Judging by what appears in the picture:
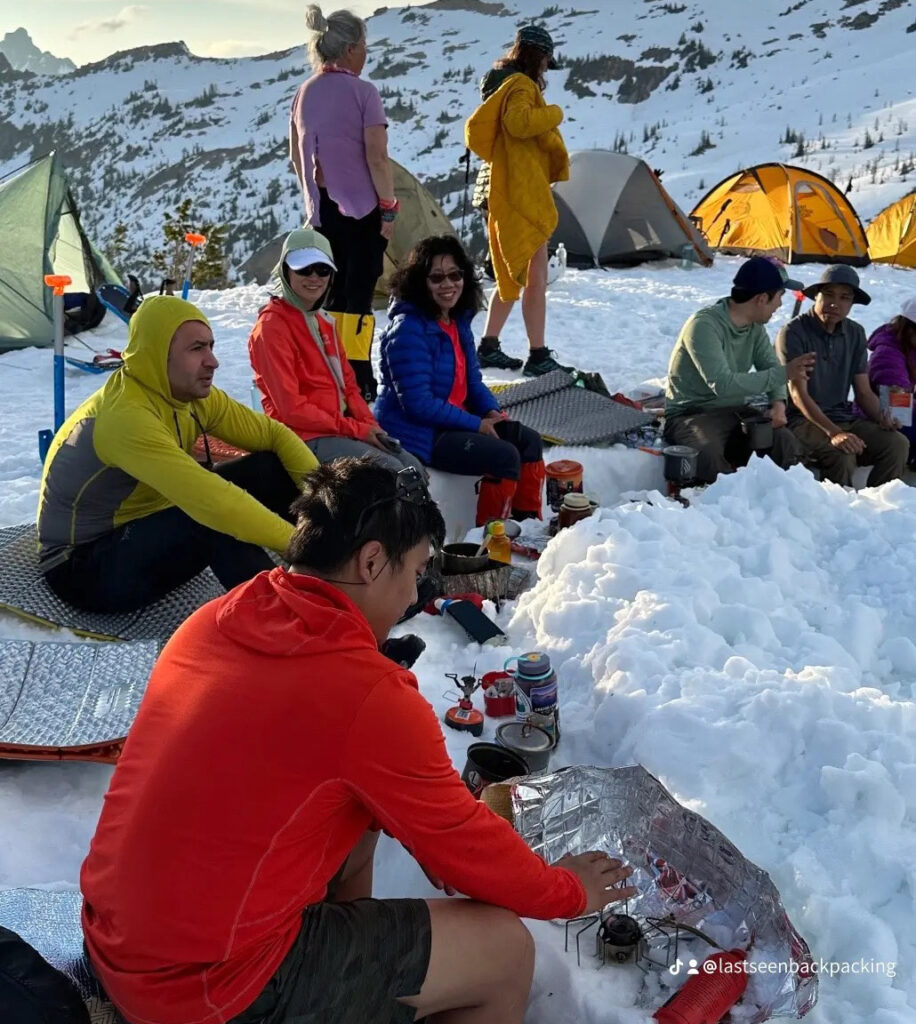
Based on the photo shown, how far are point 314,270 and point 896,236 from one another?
955cm

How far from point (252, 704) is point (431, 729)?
30 centimetres

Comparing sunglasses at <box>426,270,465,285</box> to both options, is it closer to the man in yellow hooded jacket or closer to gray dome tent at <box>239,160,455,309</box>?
the man in yellow hooded jacket

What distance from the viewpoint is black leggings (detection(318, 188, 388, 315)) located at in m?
5.32

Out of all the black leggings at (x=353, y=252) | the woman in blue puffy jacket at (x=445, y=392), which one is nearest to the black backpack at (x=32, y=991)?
the woman in blue puffy jacket at (x=445, y=392)

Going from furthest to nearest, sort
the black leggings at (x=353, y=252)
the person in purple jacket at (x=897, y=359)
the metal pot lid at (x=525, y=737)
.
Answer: the person in purple jacket at (x=897, y=359) < the black leggings at (x=353, y=252) < the metal pot lid at (x=525, y=737)

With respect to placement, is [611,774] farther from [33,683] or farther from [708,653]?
[33,683]

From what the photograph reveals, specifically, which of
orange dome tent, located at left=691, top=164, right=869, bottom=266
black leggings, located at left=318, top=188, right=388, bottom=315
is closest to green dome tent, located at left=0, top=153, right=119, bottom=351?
black leggings, located at left=318, top=188, right=388, bottom=315

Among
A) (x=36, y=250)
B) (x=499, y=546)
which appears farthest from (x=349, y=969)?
(x=36, y=250)

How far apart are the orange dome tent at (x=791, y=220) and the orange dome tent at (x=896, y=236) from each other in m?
0.46

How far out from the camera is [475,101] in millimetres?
49938

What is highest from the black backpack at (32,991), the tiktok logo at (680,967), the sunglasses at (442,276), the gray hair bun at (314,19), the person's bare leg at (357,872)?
the gray hair bun at (314,19)

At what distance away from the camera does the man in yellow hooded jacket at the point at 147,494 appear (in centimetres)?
309

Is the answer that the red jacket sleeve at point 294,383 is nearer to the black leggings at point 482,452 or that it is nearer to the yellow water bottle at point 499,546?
the black leggings at point 482,452

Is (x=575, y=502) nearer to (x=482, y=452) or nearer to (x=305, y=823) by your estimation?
(x=482, y=452)
